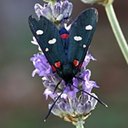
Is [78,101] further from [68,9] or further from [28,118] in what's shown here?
[28,118]

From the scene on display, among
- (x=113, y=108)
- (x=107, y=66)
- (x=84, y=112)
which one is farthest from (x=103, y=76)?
(x=84, y=112)

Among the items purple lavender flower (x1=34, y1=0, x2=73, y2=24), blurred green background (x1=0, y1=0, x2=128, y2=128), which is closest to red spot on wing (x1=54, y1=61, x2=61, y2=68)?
purple lavender flower (x1=34, y1=0, x2=73, y2=24)

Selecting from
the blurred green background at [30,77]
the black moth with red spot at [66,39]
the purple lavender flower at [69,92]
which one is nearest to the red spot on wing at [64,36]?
the black moth with red spot at [66,39]

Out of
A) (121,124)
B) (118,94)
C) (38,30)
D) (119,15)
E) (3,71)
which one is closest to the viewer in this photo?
(38,30)

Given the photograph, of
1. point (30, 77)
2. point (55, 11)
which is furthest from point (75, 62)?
point (30, 77)

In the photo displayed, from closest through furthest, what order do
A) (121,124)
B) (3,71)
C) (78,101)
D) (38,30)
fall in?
(38,30)
(78,101)
(121,124)
(3,71)

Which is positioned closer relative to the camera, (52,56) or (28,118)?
(52,56)

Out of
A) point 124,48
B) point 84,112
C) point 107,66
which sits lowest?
point 107,66
